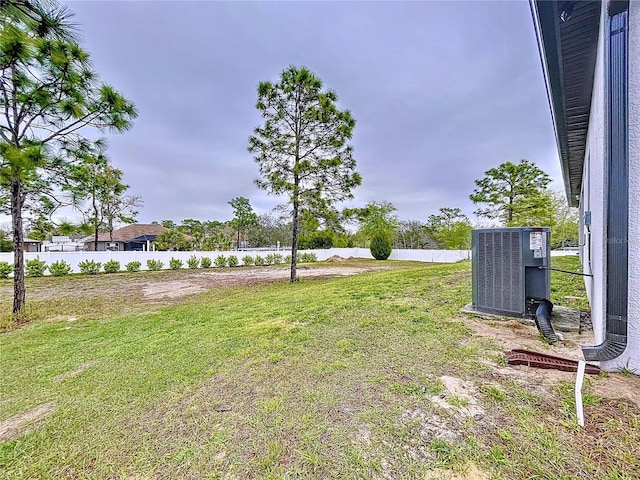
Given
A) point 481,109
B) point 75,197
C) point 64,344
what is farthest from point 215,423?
point 481,109

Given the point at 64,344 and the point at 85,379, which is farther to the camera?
the point at 64,344

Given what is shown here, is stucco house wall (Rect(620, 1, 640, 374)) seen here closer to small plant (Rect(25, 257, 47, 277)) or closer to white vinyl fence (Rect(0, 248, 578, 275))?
small plant (Rect(25, 257, 47, 277))

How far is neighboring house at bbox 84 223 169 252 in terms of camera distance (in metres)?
27.9

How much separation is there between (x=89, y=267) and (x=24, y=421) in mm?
15368

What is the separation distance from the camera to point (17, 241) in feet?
18.7

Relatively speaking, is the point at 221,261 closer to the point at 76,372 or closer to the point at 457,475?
the point at 76,372

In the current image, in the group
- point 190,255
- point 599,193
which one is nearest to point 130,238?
point 190,255

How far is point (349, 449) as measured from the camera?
4.59ft

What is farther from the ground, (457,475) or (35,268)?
(457,475)

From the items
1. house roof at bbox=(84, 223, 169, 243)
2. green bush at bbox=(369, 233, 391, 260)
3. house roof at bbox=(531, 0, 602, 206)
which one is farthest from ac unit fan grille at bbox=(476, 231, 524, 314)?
house roof at bbox=(84, 223, 169, 243)

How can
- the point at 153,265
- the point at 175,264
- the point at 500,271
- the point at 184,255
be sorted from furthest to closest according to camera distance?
1. the point at 184,255
2. the point at 175,264
3. the point at 153,265
4. the point at 500,271

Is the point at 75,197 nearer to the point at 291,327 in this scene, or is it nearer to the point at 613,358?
the point at 291,327

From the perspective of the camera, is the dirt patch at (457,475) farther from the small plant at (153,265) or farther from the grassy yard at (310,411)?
the small plant at (153,265)

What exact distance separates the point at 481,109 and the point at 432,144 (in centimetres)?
333
